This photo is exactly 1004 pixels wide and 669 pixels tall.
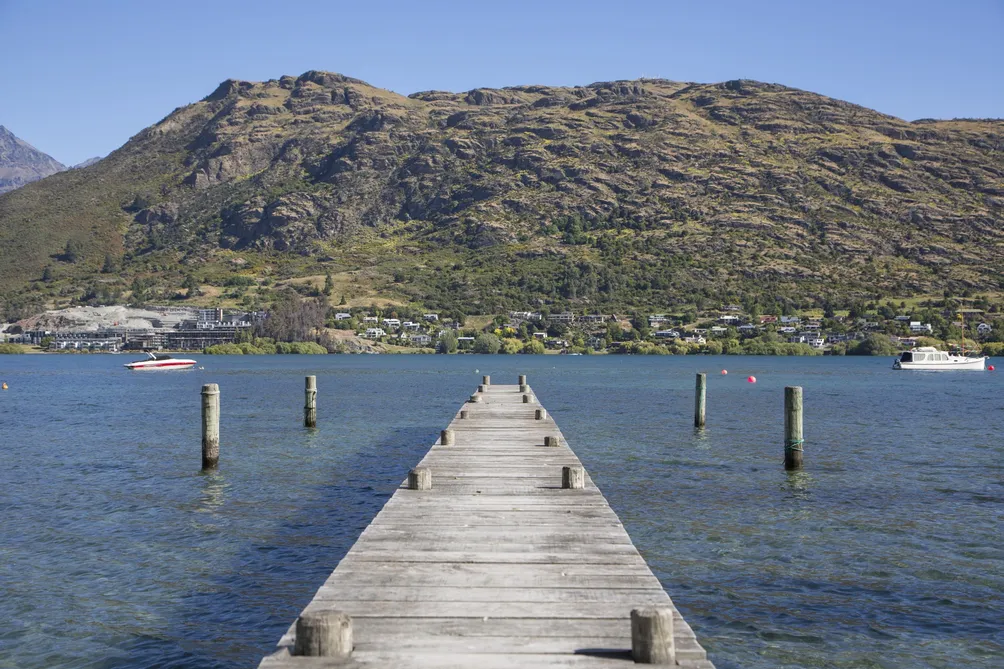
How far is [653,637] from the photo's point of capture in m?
7.29

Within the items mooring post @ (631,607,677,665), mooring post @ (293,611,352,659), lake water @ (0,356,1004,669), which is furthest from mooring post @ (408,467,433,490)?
mooring post @ (631,607,677,665)

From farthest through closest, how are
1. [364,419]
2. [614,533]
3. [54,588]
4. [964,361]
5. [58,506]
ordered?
[964,361] < [364,419] < [58,506] < [54,588] < [614,533]

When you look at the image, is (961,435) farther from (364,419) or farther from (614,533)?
(614,533)

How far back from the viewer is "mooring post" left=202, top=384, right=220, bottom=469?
2835 cm

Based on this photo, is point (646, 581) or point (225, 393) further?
point (225, 393)

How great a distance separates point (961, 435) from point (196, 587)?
36471mm

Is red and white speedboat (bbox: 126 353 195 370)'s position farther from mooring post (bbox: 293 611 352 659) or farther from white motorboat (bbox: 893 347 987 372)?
mooring post (bbox: 293 611 352 659)

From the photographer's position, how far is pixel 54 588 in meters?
14.9

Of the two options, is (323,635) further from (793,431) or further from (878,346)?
(878,346)

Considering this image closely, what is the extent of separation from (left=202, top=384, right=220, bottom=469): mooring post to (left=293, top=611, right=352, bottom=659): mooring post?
21943mm

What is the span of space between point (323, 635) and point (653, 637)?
105 inches

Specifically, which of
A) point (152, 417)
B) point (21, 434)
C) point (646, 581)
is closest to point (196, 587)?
point (646, 581)

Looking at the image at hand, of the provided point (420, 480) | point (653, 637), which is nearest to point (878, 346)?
point (420, 480)

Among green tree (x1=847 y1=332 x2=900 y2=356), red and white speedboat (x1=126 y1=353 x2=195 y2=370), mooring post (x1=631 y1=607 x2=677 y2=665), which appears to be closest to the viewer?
mooring post (x1=631 y1=607 x2=677 y2=665)
